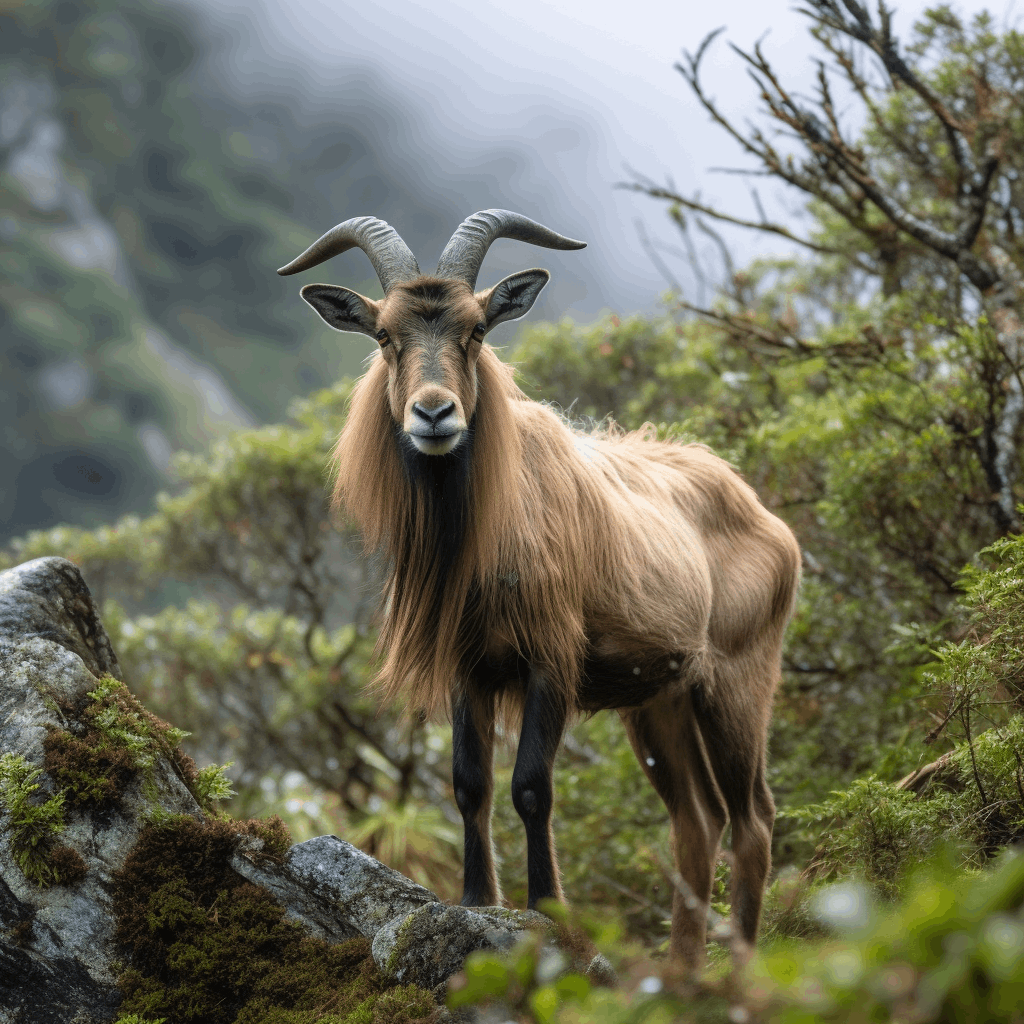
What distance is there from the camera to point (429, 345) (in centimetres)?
377

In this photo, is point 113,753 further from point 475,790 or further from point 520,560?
point 520,560

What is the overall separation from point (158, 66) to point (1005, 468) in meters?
37.0

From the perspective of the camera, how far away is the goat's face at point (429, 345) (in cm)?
347

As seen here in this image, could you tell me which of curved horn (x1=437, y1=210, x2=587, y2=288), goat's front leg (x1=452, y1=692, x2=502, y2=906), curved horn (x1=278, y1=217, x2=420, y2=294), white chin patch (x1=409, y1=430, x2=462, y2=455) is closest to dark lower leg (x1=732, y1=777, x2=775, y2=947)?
goat's front leg (x1=452, y1=692, x2=502, y2=906)

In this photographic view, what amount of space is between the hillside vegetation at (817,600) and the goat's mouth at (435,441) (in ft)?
4.83

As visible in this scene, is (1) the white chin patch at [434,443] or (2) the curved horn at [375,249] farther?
(2) the curved horn at [375,249]

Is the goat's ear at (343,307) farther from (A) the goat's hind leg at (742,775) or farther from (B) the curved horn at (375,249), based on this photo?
(A) the goat's hind leg at (742,775)

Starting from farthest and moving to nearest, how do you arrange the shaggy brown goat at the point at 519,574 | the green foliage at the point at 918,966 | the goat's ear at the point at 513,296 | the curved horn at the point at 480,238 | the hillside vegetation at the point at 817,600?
the goat's ear at the point at 513,296, the curved horn at the point at 480,238, the shaggy brown goat at the point at 519,574, the hillside vegetation at the point at 817,600, the green foliage at the point at 918,966

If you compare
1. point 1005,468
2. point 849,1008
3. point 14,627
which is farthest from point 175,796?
point 1005,468

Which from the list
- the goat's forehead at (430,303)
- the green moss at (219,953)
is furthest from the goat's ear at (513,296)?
the green moss at (219,953)

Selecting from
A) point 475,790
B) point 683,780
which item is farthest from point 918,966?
point 683,780

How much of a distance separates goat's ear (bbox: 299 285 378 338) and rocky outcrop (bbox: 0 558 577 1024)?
1.83 metres

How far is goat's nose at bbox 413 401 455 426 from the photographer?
11.2 ft

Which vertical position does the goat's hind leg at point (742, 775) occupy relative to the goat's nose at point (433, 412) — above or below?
below
